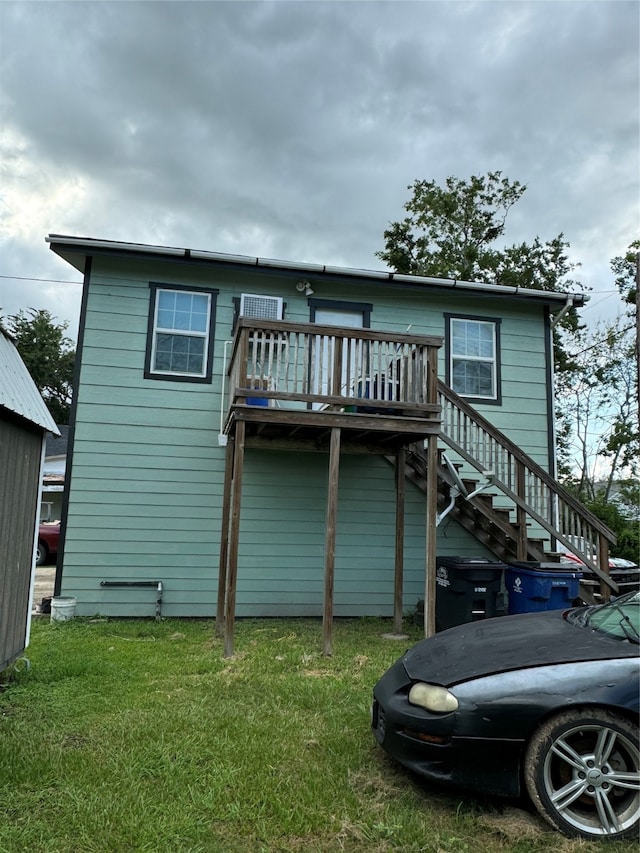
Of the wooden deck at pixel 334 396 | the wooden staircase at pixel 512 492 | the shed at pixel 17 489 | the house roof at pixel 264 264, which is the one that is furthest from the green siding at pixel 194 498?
the shed at pixel 17 489

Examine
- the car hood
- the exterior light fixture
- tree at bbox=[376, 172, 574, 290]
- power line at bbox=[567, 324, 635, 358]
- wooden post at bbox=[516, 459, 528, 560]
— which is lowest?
the car hood

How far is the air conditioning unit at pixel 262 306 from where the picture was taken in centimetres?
835

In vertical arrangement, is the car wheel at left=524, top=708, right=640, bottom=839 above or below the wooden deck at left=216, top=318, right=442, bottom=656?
below

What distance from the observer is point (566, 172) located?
38.6 ft

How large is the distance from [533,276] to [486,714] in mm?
19880

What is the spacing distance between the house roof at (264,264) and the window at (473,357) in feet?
1.85

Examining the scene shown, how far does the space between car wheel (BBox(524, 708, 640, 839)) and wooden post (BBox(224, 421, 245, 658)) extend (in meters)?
3.70

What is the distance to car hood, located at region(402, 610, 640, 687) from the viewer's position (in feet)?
9.03

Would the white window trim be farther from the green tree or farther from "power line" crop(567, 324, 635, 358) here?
"power line" crop(567, 324, 635, 358)

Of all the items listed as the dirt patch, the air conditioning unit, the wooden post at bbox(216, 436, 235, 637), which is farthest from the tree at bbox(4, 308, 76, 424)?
the dirt patch

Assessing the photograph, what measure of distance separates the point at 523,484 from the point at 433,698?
496 cm

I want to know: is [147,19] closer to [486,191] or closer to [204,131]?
[204,131]

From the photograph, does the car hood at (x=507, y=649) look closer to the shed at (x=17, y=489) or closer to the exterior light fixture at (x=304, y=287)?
the shed at (x=17, y=489)

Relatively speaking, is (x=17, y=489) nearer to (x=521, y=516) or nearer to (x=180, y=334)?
(x=180, y=334)
